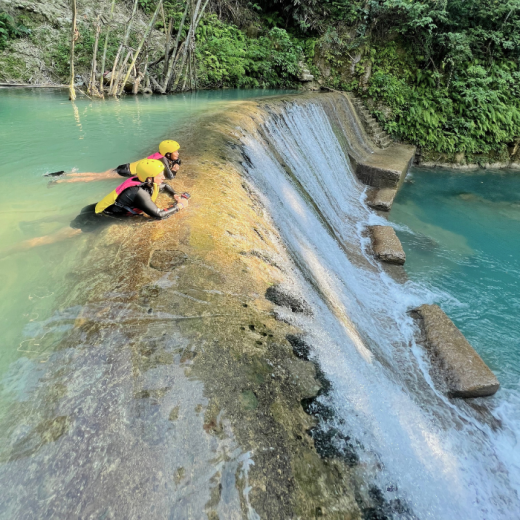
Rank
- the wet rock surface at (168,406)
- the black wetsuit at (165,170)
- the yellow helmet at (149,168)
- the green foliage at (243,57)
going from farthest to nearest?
the green foliage at (243,57) < the black wetsuit at (165,170) < the yellow helmet at (149,168) < the wet rock surface at (168,406)

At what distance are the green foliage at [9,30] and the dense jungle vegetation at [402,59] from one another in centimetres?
3

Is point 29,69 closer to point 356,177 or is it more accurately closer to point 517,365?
point 356,177

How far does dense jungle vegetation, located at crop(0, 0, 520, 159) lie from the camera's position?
41.2ft

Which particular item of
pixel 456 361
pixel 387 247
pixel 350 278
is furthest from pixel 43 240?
pixel 387 247

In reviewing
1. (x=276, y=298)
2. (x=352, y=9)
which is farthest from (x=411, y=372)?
(x=352, y=9)

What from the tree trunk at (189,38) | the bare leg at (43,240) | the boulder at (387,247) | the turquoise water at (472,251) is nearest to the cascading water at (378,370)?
the boulder at (387,247)

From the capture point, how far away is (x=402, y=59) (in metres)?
13.8

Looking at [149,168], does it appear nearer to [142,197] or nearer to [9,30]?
[142,197]

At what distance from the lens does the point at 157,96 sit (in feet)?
37.3

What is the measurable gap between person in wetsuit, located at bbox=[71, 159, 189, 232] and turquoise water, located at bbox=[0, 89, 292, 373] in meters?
0.31

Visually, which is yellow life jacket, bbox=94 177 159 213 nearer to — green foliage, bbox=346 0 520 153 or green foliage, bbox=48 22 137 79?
green foliage, bbox=48 22 137 79

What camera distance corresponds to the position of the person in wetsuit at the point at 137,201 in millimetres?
3483

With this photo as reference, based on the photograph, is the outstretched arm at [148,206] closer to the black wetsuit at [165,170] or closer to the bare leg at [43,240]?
the bare leg at [43,240]

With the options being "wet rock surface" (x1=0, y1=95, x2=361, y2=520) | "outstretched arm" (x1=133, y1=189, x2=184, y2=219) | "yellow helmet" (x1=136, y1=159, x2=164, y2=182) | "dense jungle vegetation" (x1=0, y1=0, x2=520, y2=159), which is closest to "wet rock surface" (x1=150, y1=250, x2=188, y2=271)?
"wet rock surface" (x1=0, y1=95, x2=361, y2=520)
